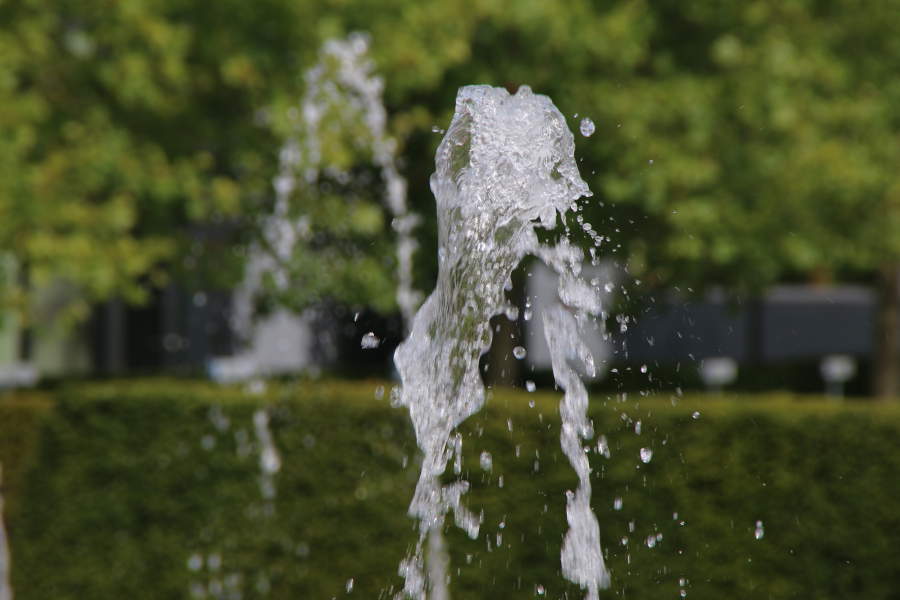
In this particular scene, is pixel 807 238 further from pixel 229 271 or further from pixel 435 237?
pixel 229 271

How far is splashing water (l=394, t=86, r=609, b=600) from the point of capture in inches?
195

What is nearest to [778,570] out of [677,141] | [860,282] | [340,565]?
[340,565]

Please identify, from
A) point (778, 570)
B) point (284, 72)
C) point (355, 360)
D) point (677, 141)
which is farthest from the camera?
point (355, 360)

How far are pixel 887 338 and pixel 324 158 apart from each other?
7.87m

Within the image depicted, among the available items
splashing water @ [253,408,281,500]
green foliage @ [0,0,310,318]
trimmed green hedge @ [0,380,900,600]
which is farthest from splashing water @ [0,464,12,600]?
green foliage @ [0,0,310,318]

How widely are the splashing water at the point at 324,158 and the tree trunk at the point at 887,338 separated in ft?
21.5

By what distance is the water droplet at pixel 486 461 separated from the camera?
20.6 ft

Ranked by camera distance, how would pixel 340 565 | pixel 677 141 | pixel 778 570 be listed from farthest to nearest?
pixel 677 141 → pixel 340 565 → pixel 778 570

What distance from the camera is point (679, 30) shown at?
450 inches

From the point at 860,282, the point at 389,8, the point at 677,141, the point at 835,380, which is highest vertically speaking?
the point at 389,8

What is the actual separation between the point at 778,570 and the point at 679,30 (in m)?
6.65


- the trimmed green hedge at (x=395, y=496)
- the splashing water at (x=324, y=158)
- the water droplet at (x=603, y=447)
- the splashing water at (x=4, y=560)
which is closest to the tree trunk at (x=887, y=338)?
the splashing water at (x=324, y=158)

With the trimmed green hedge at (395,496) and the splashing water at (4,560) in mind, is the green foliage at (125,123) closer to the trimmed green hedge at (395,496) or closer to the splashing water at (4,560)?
the trimmed green hedge at (395,496)

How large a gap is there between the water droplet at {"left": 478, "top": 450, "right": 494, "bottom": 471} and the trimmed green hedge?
3cm
